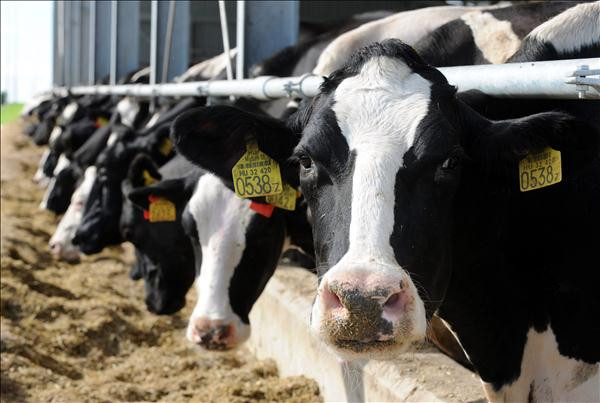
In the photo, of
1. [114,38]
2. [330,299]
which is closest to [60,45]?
[114,38]

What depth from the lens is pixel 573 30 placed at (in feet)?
11.2

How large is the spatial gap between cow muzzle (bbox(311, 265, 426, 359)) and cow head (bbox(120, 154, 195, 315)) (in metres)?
3.51

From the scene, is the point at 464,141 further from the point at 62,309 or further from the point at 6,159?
the point at 6,159

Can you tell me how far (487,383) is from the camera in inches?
132

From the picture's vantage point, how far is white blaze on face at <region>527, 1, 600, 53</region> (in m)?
3.38

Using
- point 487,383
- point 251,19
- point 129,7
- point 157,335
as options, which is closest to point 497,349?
point 487,383

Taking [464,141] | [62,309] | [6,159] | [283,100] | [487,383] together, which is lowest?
[6,159]

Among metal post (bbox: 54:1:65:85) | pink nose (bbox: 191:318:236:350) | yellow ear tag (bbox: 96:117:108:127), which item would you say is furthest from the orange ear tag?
metal post (bbox: 54:1:65:85)

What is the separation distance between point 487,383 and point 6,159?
15808 millimetres

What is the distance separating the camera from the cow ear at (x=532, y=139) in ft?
9.38

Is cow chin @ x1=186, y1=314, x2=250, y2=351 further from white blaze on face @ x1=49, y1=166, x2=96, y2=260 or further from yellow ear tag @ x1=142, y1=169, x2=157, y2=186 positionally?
white blaze on face @ x1=49, y1=166, x2=96, y2=260

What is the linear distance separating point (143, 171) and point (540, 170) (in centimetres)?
396

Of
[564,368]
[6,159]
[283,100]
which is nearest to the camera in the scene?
[564,368]

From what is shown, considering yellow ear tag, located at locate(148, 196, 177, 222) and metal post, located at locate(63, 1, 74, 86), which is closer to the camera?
yellow ear tag, located at locate(148, 196, 177, 222)
